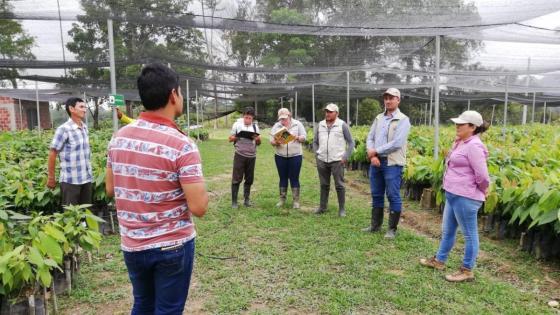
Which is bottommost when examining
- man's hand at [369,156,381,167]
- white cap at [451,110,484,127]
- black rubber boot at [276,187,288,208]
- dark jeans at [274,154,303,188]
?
black rubber boot at [276,187,288,208]

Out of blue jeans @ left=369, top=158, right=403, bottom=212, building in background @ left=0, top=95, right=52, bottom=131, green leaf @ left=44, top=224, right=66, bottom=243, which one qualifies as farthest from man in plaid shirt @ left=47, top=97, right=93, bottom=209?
building in background @ left=0, top=95, right=52, bottom=131

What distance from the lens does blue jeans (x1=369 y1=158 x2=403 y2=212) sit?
13.5 ft

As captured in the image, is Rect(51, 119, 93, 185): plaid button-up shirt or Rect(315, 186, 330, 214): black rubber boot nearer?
Rect(51, 119, 93, 185): plaid button-up shirt

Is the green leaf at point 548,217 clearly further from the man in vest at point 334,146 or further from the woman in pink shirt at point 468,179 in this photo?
the man in vest at point 334,146

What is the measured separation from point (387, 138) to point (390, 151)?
0.52 feet

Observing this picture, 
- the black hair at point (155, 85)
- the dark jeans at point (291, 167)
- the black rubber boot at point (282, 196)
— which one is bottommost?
the black rubber boot at point (282, 196)

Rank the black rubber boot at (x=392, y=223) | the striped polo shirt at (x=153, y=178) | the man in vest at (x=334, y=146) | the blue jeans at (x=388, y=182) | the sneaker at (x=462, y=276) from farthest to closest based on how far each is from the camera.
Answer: the man in vest at (x=334, y=146) → the black rubber boot at (x=392, y=223) → the blue jeans at (x=388, y=182) → the sneaker at (x=462, y=276) → the striped polo shirt at (x=153, y=178)

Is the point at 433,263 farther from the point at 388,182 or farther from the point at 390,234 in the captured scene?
the point at 388,182

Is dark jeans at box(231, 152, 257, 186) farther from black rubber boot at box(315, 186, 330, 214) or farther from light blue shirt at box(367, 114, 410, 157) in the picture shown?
light blue shirt at box(367, 114, 410, 157)

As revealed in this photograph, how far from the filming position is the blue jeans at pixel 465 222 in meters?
3.10

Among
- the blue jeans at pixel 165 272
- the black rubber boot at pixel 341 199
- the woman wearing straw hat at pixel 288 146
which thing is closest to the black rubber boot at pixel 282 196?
the woman wearing straw hat at pixel 288 146

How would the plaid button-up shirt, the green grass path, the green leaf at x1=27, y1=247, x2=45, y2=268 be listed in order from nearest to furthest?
the green leaf at x1=27, y1=247, x2=45, y2=268
the green grass path
the plaid button-up shirt

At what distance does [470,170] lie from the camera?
307cm

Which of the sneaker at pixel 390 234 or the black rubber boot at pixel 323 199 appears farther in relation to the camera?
the black rubber boot at pixel 323 199
